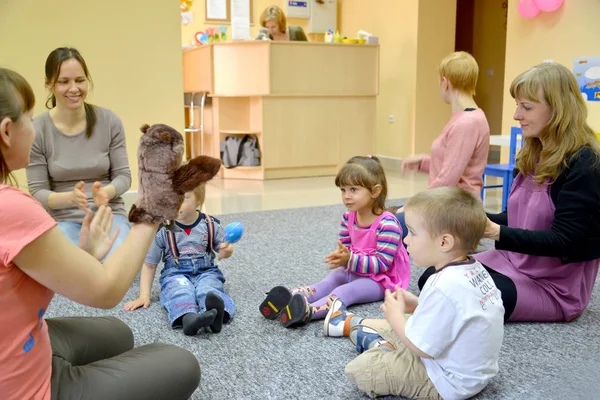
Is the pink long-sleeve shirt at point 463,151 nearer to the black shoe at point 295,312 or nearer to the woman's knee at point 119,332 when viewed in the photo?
the black shoe at point 295,312

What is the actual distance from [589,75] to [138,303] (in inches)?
132

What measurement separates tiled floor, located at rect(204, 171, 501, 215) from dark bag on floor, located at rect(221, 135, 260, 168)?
208 mm

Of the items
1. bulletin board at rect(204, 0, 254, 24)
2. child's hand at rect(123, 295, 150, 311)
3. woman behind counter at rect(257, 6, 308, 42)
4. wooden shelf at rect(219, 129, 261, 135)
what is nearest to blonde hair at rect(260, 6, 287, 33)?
woman behind counter at rect(257, 6, 308, 42)

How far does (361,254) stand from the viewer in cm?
216

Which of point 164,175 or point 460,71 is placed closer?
point 164,175

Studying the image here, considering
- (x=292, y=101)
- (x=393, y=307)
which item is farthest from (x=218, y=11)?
(x=393, y=307)

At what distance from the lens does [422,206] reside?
4.77 ft

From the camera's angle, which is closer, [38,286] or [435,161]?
[38,286]

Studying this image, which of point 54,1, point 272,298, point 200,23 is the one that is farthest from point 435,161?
point 200,23

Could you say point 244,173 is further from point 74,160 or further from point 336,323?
point 336,323

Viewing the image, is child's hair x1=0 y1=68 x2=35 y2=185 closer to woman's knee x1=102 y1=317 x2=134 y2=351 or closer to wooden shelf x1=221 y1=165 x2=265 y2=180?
woman's knee x1=102 y1=317 x2=134 y2=351

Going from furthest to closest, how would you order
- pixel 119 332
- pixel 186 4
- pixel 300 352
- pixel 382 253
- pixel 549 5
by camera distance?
pixel 186 4 < pixel 549 5 < pixel 382 253 < pixel 300 352 < pixel 119 332

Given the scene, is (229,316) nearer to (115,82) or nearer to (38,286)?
(38,286)

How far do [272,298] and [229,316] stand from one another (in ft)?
0.55
